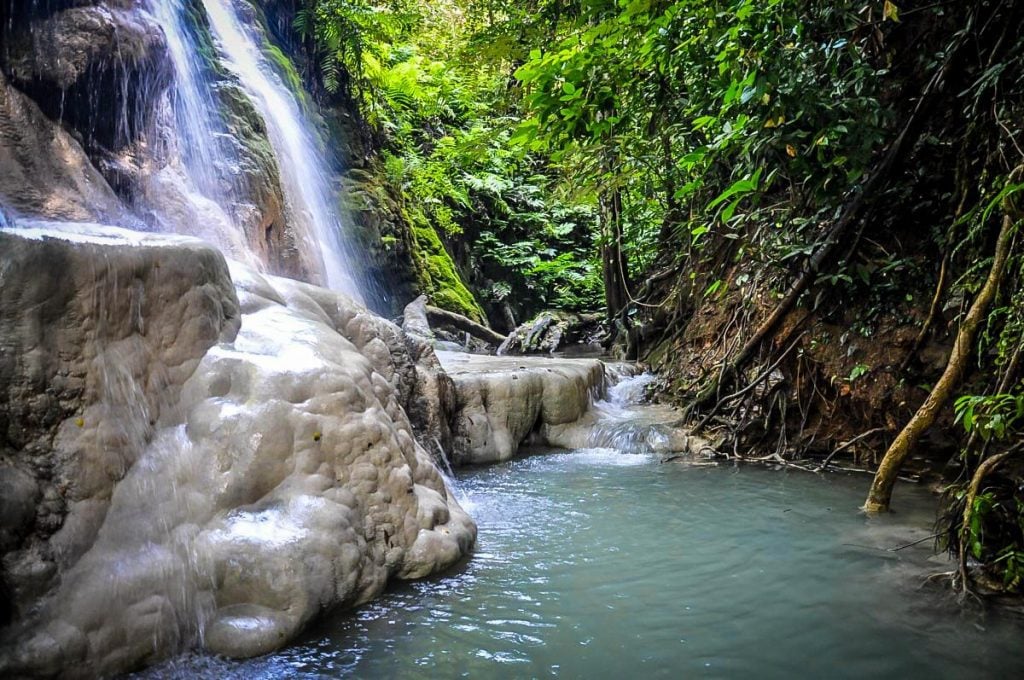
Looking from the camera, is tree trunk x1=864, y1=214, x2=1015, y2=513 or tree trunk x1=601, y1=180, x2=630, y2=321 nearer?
tree trunk x1=864, y1=214, x2=1015, y2=513

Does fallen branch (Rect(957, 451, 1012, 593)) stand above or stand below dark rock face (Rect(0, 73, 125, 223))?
below

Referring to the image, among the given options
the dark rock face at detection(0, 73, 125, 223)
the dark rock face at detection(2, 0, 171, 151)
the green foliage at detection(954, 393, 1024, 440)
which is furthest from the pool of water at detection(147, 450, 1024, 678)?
the dark rock face at detection(2, 0, 171, 151)

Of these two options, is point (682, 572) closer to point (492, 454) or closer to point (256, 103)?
point (492, 454)

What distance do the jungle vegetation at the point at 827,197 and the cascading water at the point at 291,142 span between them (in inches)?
136

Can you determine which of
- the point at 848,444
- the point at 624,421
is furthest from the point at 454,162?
the point at 848,444

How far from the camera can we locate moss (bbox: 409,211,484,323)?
13961 millimetres

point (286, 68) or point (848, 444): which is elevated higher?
point (286, 68)

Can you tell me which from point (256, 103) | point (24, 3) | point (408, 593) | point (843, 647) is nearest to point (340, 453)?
point (408, 593)

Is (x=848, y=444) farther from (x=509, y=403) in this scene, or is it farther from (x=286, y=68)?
(x=286, y=68)

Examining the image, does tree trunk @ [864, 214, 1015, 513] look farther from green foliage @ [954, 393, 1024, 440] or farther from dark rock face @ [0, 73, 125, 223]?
dark rock face @ [0, 73, 125, 223]

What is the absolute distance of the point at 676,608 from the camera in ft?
10.4

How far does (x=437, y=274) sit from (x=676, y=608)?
11991mm

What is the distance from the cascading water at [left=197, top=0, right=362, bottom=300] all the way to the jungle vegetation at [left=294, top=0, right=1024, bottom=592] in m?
3.45

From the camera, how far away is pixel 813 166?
4090mm
